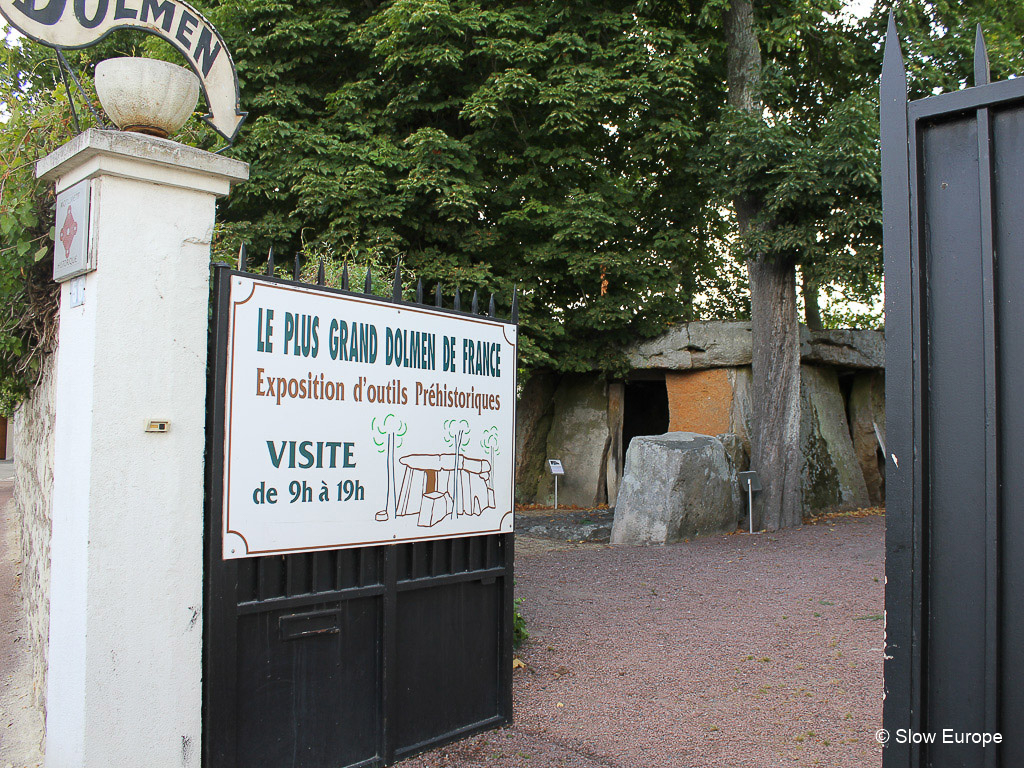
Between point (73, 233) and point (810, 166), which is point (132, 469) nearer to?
point (73, 233)

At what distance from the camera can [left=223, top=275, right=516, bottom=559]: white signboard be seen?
3.10m

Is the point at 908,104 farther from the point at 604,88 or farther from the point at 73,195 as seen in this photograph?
the point at 604,88

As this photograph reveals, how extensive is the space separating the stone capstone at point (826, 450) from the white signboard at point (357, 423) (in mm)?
8995

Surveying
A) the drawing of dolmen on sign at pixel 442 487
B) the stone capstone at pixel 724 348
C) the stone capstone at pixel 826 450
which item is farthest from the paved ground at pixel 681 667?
the stone capstone at pixel 724 348

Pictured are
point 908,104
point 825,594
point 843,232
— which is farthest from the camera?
point 843,232

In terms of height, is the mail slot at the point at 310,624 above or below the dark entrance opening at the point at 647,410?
below

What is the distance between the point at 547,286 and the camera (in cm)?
1198

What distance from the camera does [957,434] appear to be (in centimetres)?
167

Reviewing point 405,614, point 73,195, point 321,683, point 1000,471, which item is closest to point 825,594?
Result: point 405,614

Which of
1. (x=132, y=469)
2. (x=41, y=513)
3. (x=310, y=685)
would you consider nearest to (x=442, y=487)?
(x=310, y=685)

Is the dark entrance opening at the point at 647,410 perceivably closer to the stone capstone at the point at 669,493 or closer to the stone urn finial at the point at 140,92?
the stone capstone at the point at 669,493

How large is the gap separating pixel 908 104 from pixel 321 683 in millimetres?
2855

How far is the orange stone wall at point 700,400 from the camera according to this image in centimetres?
1240

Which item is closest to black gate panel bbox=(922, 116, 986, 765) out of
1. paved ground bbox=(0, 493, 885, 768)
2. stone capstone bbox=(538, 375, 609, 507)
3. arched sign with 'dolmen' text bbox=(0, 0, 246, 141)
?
paved ground bbox=(0, 493, 885, 768)
